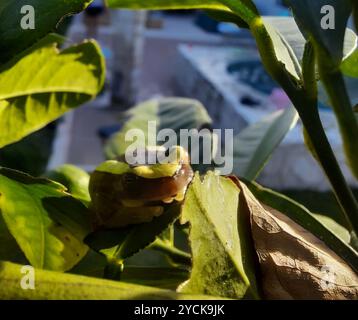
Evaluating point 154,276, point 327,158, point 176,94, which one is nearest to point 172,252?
point 154,276

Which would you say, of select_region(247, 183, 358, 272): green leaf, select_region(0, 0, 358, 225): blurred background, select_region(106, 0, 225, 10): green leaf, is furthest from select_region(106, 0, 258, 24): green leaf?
select_region(0, 0, 358, 225): blurred background

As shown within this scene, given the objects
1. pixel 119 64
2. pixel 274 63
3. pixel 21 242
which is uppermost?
pixel 274 63

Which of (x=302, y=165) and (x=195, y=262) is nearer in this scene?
(x=195, y=262)

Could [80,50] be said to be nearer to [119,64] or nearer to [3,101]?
[3,101]

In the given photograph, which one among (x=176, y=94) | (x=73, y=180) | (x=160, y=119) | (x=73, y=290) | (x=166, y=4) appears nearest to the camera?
(x=73, y=290)

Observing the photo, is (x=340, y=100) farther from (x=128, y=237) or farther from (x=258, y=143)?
(x=258, y=143)

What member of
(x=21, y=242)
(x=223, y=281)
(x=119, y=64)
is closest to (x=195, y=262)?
(x=223, y=281)

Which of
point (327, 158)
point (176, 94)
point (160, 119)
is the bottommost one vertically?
point (176, 94)

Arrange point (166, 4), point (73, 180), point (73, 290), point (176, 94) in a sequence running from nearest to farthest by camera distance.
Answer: point (73, 290), point (166, 4), point (73, 180), point (176, 94)
